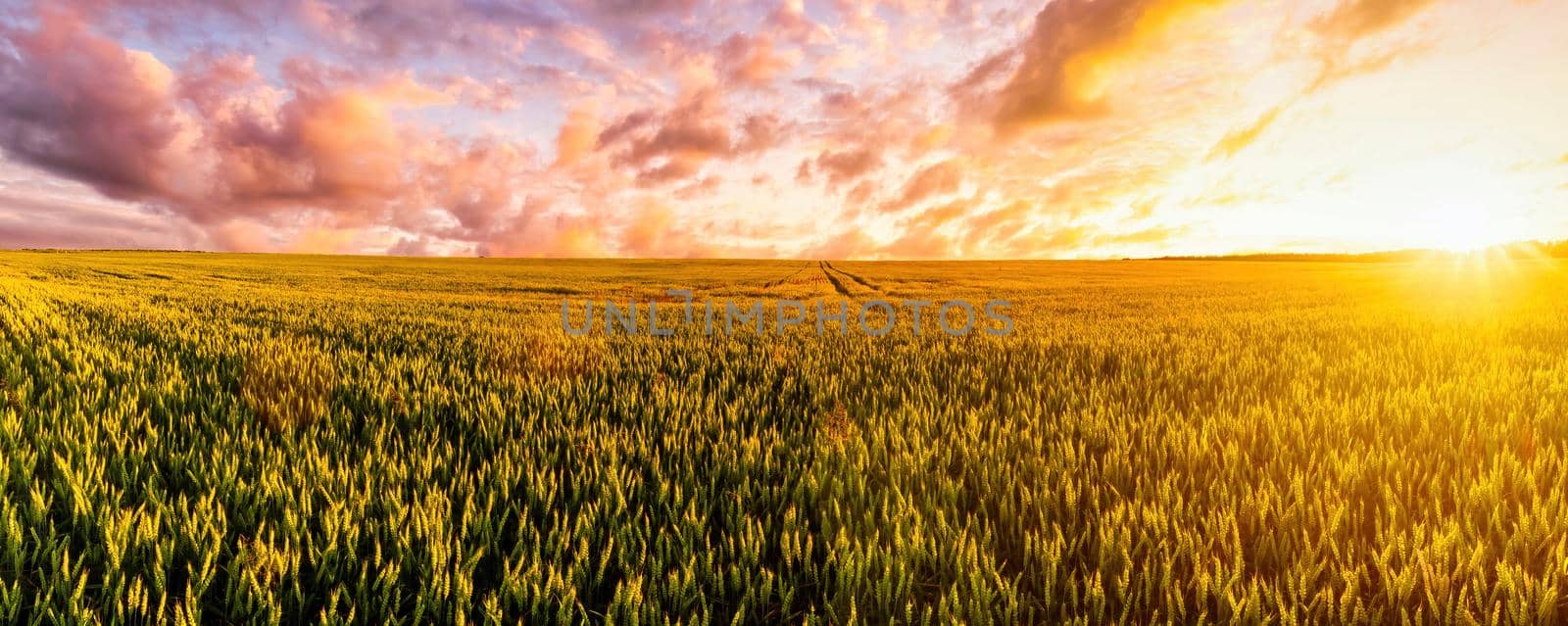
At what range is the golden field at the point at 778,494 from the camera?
1763mm

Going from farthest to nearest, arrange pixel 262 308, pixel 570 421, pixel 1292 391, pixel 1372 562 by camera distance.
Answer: pixel 262 308
pixel 1292 391
pixel 570 421
pixel 1372 562

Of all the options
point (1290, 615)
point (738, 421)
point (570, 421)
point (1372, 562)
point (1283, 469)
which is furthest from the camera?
point (738, 421)

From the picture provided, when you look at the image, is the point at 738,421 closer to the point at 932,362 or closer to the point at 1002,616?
the point at 1002,616

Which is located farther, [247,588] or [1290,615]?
[247,588]

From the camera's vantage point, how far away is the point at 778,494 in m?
2.60

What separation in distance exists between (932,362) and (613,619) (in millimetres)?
4882

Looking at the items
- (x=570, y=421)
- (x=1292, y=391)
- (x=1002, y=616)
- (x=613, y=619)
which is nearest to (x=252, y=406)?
(x=570, y=421)

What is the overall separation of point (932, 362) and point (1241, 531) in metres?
3.92

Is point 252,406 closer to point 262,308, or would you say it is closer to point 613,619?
point 613,619

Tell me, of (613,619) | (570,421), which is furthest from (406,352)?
(613,619)

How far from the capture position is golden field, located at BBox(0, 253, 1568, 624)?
5.78 ft

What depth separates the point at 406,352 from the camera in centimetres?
663

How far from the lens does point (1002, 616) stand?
167 centimetres

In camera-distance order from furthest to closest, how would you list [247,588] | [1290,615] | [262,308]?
[262,308], [247,588], [1290,615]
